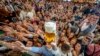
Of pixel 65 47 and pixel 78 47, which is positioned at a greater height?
pixel 65 47

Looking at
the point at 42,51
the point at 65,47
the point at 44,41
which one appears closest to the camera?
the point at 65,47

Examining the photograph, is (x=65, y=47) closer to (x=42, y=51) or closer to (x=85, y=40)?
(x=42, y=51)

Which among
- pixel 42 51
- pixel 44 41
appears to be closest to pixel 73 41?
pixel 44 41

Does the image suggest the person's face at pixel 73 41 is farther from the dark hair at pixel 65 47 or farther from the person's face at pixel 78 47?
the dark hair at pixel 65 47

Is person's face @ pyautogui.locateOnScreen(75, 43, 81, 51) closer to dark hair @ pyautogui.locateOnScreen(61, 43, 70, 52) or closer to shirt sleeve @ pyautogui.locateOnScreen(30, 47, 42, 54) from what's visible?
dark hair @ pyautogui.locateOnScreen(61, 43, 70, 52)

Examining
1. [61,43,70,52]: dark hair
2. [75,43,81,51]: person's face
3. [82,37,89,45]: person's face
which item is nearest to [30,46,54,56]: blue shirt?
[61,43,70,52]: dark hair

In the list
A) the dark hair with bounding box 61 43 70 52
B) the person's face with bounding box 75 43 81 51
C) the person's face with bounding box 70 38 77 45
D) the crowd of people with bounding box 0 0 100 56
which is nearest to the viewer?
the dark hair with bounding box 61 43 70 52

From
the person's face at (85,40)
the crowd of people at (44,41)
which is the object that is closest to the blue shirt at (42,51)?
the crowd of people at (44,41)

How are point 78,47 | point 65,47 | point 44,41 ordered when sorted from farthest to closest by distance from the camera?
point 44,41 < point 78,47 < point 65,47

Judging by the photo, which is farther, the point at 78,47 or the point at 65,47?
the point at 78,47

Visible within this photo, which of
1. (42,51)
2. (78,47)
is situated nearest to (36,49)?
(42,51)

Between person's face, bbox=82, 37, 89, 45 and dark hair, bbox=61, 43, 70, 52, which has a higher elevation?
dark hair, bbox=61, 43, 70, 52

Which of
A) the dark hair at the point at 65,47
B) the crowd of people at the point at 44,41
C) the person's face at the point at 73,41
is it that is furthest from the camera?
the person's face at the point at 73,41

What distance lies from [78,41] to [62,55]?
527 mm
